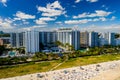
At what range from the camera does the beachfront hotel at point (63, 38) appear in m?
38.8

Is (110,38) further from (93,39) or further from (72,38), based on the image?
(72,38)

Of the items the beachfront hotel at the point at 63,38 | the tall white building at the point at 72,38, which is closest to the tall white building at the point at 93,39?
the beachfront hotel at the point at 63,38

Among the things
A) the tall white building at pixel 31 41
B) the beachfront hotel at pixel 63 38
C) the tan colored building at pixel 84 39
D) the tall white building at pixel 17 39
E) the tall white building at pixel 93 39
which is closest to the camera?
the tall white building at pixel 31 41

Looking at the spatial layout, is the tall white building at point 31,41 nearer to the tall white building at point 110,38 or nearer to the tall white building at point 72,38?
the tall white building at point 72,38

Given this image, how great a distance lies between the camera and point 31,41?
3803 centimetres

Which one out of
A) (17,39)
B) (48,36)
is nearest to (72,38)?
(48,36)

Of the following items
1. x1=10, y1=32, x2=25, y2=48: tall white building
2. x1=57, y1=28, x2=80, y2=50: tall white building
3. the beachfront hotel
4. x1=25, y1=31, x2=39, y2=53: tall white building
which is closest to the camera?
x1=25, y1=31, x2=39, y2=53: tall white building

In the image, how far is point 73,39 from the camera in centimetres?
4419

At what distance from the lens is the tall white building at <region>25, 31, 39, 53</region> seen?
3756 cm

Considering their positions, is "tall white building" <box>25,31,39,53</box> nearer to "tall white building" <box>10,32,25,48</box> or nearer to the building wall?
"tall white building" <box>10,32,25,48</box>

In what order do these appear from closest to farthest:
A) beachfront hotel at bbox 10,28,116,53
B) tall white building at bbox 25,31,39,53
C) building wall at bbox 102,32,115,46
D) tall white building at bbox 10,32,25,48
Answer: tall white building at bbox 25,31,39,53 < beachfront hotel at bbox 10,28,116,53 < tall white building at bbox 10,32,25,48 < building wall at bbox 102,32,115,46

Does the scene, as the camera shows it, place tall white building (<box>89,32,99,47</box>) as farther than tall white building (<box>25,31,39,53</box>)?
Yes

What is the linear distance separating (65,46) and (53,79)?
27083 mm

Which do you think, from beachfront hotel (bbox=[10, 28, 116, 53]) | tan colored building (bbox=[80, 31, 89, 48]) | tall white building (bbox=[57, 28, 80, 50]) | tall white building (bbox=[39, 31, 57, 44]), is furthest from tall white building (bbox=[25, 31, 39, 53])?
tan colored building (bbox=[80, 31, 89, 48])
